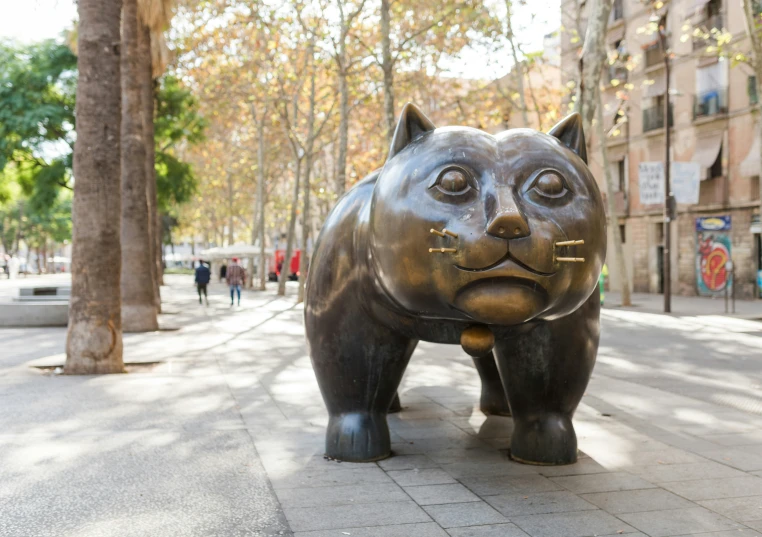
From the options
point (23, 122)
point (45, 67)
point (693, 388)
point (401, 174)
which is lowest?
point (693, 388)

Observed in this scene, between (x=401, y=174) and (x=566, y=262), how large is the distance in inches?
33.4

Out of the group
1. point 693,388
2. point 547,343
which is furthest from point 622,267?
point 547,343

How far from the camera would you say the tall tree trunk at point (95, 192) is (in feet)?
28.3

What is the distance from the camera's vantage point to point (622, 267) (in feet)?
78.1

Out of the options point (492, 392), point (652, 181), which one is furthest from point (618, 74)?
point (492, 392)

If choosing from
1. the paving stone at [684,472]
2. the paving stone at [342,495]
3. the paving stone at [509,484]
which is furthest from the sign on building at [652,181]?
the paving stone at [342,495]

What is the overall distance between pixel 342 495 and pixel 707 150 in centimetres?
2715

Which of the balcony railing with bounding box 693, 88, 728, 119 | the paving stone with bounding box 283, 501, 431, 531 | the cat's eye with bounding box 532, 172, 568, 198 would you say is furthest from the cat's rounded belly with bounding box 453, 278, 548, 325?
the balcony railing with bounding box 693, 88, 728, 119

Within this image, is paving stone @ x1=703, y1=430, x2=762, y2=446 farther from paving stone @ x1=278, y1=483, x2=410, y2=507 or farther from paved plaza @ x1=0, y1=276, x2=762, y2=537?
paving stone @ x1=278, y1=483, x2=410, y2=507

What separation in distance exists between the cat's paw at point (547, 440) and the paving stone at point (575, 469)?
0.04m

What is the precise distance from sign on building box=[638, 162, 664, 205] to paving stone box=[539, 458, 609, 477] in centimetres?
1874

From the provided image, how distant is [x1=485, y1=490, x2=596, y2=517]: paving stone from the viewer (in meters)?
3.79

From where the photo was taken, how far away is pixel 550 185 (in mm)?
3549

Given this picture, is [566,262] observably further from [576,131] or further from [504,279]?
[576,131]
